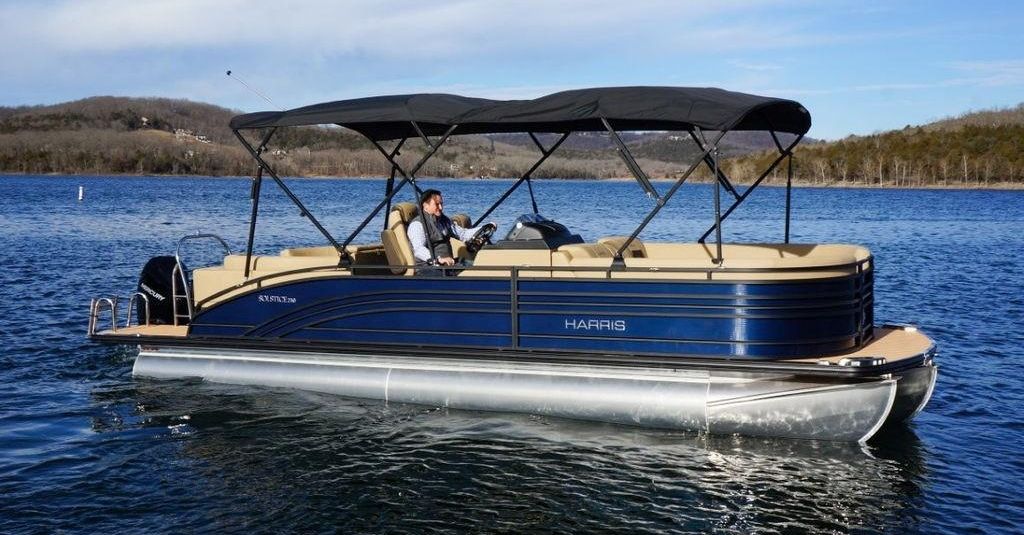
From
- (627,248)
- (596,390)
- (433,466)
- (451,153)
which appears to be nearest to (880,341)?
(627,248)

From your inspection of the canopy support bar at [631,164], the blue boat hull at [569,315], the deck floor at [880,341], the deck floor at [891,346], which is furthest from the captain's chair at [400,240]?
the deck floor at [891,346]

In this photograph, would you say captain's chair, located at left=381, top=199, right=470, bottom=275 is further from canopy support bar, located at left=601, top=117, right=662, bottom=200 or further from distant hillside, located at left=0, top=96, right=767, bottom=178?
distant hillside, located at left=0, top=96, right=767, bottom=178

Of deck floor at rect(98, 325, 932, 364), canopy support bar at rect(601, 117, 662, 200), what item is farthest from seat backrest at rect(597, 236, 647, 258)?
deck floor at rect(98, 325, 932, 364)

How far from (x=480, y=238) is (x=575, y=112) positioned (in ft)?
7.10

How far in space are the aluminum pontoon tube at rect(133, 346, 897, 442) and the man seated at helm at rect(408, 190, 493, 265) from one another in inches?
43.6

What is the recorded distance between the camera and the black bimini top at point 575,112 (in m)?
9.55

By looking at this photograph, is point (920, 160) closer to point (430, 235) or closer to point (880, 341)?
point (880, 341)

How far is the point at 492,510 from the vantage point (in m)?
8.34

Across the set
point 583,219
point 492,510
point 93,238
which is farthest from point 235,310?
point 583,219

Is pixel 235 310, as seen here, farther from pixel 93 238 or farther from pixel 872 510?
pixel 93 238

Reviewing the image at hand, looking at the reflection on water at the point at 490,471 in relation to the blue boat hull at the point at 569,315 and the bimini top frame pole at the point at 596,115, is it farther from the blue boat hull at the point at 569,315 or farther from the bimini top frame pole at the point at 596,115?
the bimini top frame pole at the point at 596,115

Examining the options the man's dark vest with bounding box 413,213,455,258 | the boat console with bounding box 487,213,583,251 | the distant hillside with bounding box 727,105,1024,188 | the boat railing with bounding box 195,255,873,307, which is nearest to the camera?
the boat railing with bounding box 195,255,873,307

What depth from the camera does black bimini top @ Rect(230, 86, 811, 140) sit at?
376 inches

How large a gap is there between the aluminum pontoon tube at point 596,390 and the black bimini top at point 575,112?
2.46 m
